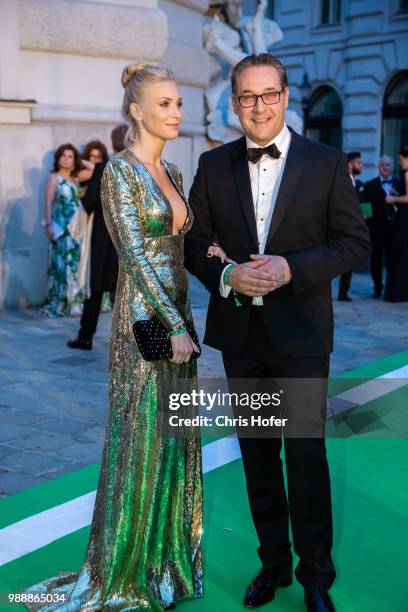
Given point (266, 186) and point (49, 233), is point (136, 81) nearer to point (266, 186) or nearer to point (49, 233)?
point (266, 186)

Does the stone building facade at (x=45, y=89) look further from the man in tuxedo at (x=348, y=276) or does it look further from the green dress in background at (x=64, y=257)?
the man in tuxedo at (x=348, y=276)

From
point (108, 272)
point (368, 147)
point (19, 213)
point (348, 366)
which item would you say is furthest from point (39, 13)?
point (368, 147)

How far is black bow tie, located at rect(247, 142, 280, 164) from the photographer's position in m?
2.86

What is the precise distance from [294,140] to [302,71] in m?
23.4

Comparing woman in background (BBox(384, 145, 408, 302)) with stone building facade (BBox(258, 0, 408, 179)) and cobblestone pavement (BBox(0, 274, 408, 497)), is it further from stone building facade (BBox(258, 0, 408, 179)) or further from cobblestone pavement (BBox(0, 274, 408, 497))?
stone building facade (BBox(258, 0, 408, 179))

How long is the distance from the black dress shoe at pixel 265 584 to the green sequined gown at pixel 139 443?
270 millimetres

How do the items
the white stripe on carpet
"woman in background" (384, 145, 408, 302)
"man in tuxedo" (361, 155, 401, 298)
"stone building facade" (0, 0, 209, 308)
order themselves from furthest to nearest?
"man in tuxedo" (361, 155, 401, 298) → "woman in background" (384, 145, 408, 302) → "stone building facade" (0, 0, 209, 308) → the white stripe on carpet

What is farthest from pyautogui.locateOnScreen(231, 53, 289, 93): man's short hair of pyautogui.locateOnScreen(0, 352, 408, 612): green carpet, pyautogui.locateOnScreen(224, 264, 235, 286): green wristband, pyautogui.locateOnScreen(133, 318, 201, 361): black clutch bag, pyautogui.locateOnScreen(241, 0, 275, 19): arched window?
pyautogui.locateOnScreen(241, 0, 275, 19): arched window

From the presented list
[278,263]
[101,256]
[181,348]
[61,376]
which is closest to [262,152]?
[278,263]

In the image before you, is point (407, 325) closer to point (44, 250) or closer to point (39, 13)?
point (44, 250)

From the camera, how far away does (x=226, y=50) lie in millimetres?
11219

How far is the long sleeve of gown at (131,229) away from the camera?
8.85ft

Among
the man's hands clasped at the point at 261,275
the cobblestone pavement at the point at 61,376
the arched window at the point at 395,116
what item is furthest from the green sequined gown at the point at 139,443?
the arched window at the point at 395,116

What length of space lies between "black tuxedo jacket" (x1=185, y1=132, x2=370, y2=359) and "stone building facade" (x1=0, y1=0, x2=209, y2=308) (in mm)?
6009
